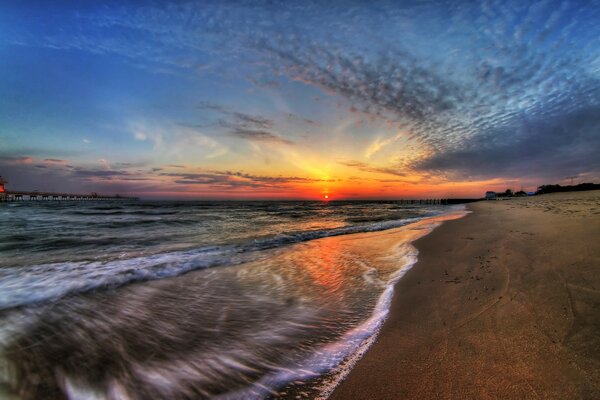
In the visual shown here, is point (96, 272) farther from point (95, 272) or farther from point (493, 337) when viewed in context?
point (493, 337)

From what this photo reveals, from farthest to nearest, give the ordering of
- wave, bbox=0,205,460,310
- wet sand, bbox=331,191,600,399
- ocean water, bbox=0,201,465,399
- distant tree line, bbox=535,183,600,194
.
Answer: distant tree line, bbox=535,183,600,194 < wave, bbox=0,205,460,310 < ocean water, bbox=0,201,465,399 < wet sand, bbox=331,191,600,399

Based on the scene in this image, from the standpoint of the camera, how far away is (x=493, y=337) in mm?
3098

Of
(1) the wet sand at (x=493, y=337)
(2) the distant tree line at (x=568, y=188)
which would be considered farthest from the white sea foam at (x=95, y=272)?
(2) the distant tree line at (x=568, y=188)

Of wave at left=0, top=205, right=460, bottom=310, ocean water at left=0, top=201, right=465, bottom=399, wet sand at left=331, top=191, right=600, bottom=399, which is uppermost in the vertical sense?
wet sand at left=331, top=191, right=600, bottom=399

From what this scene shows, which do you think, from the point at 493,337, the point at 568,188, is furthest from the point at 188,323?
the point at 568,188

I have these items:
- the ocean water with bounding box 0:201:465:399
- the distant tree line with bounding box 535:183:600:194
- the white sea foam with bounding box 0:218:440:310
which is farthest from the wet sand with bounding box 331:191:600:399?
the distant tree line with bounding box 535:183:600:194

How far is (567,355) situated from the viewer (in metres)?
2.61

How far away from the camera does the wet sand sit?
234 centimetres

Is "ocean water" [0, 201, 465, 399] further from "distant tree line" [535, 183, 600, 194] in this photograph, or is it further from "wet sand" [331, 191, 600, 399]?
"distant tree line" [535, 183, 600, 194]

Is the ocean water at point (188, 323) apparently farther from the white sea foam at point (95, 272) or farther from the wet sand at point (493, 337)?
the wet sand at point (493, 337)

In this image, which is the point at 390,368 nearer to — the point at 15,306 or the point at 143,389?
the point at 143,389

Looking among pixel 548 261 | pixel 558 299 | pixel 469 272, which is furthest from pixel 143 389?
pixel 548 261

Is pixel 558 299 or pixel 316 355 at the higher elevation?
pixel 558 299

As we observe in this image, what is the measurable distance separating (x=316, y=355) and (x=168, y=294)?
13.1 feet
